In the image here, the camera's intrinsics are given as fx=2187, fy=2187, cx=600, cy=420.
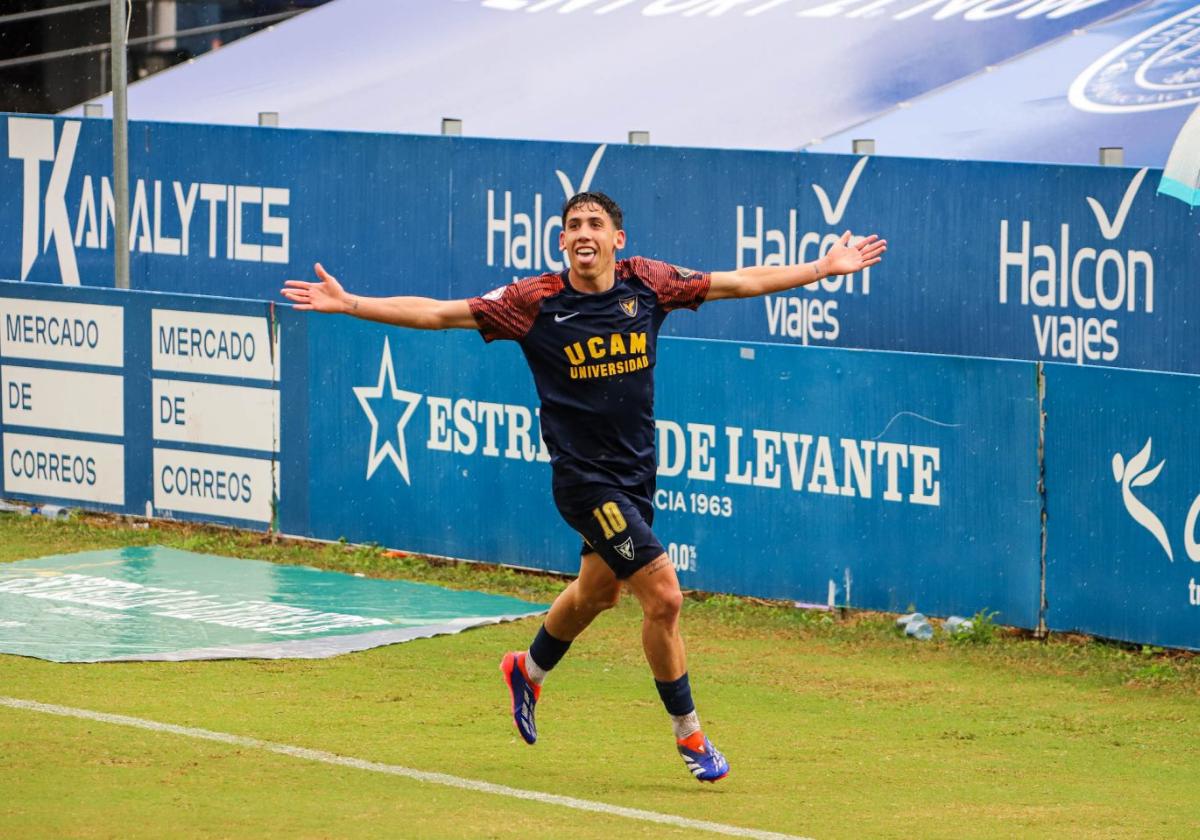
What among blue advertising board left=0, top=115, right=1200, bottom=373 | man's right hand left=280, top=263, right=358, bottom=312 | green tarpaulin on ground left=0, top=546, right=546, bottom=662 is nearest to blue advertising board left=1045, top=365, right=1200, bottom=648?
blue advertising board left=0, top=115, right=1200, bottom=373

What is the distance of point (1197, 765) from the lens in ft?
26.9

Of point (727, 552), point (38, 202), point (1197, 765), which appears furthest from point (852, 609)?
point (38, 202)

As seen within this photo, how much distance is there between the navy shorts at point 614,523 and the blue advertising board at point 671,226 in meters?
4.31

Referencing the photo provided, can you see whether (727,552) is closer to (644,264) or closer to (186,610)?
(186,610)

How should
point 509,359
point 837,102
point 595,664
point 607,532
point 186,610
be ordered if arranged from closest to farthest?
point 607,532, point 595,664, point 186,610, point 509,359, point 837,102

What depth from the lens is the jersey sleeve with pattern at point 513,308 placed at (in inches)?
311

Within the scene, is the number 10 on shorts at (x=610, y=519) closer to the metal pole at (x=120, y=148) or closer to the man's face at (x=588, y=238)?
the man's face at (x=588, y=238)

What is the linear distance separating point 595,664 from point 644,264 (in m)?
2.70

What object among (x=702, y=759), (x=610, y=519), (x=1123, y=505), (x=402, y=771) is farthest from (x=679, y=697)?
(x=1123, y=505)

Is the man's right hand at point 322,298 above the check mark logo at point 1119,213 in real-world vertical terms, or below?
below

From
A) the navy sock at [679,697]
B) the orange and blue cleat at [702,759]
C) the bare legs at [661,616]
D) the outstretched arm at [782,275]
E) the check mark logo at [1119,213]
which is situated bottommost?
the orange and blue cleat at [702,759]

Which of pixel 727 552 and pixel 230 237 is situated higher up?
pixel 230 237

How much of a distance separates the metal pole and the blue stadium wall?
68 cm

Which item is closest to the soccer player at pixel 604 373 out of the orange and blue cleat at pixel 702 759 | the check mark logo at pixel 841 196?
the orange and blue cleat at pixel 702 759
